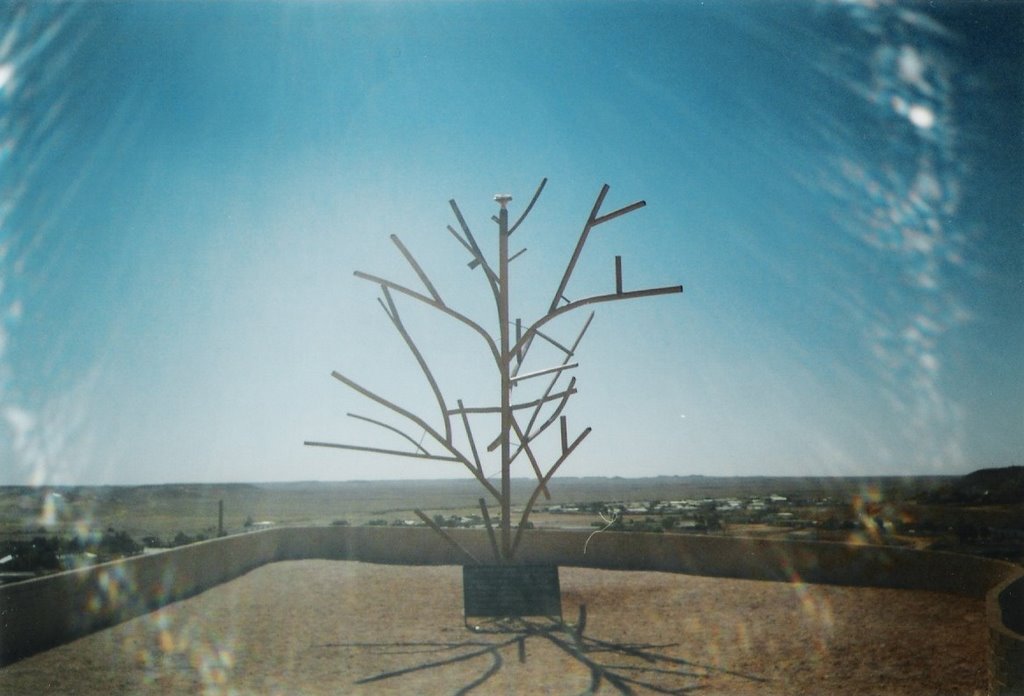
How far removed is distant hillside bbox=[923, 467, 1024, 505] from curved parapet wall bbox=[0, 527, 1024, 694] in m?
39.5

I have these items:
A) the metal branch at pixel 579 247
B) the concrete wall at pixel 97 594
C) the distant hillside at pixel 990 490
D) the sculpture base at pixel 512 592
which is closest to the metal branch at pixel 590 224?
the metal branch at pixel 579 247

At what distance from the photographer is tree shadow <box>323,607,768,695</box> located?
863 cm

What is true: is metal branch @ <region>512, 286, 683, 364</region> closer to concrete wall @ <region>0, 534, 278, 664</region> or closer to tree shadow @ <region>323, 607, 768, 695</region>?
tree shadow @ <region>323, 607, 768, 695</region>

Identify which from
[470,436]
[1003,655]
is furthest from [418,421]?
[1003,655]

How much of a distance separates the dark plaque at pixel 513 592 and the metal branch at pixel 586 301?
11.0 feet

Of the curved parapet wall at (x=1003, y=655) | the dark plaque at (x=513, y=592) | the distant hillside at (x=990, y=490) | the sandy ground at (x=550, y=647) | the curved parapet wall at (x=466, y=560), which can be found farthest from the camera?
the distant hillside at (x=990, y=490)

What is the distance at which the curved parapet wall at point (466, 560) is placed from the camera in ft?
31.5

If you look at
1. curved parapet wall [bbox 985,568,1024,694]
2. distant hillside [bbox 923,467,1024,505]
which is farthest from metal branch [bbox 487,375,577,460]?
distant hillside [bbox 923,467,1024,505]

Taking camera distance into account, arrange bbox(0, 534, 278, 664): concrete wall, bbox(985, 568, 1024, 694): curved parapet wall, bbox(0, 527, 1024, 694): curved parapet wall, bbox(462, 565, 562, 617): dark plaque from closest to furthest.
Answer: bbox(985, 568, 1024, 694): curved parapet wall
bbox(0, 527, 1024, 694): curved parapet wall
bbox(0, 534, 278, 664): concrete wall
bbox(462, 565, 562, 617): dark plaque

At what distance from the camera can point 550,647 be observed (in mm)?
A: 10406

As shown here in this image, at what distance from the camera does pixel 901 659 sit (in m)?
9.42

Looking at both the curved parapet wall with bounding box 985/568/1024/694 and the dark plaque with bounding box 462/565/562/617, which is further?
the dark plaque with bounding box 462/565/562/617

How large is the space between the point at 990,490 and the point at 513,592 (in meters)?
59.1

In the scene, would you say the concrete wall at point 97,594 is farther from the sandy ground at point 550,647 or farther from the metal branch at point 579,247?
the metal branch at point 579,247
